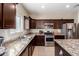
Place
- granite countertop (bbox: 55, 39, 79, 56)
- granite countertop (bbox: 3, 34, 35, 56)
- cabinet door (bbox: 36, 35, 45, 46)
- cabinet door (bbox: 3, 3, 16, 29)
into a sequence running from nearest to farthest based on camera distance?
granite countertop (bbox: 3, 34, 35, 56) → granite countertop (bbox: 55, 39, 79, 56) → cabinet door (bbox: 3, 3, 16, 29) → cabinet door (bbox: 36, 35, 45, 46)

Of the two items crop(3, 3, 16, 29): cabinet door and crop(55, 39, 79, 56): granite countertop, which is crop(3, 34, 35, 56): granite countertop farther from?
crop(55, 39, 79, 56): granite countertop

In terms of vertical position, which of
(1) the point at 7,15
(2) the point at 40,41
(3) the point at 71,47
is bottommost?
(2) the point at 40,41

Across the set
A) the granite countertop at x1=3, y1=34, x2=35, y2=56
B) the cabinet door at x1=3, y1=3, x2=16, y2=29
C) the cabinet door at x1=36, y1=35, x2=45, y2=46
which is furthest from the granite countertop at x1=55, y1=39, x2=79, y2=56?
the cabinet door at x1=36, y1=35, x2=45, y2=46

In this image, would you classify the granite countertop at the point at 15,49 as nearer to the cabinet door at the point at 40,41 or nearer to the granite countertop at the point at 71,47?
the granite countertop at the point at 71,47

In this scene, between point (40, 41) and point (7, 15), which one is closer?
point (7, 15)

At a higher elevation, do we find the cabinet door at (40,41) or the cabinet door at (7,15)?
the cabinet door at (7,15)

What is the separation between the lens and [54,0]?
2.23ft

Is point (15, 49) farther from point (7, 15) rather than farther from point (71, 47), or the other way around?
point (71, 47)

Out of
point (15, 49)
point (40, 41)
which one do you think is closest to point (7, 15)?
point (15, 49)

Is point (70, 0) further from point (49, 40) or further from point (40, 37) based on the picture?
point (49, 40)

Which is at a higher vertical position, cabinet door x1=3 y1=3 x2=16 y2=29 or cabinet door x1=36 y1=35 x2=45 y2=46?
cabinet door x1=3 y1=3 x2=16 y2=29

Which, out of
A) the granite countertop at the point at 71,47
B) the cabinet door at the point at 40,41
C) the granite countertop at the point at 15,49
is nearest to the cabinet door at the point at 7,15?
the granite countertop at the point at 15,49

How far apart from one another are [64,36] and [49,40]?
1804mm

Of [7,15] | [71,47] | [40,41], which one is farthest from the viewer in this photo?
[40,41]
